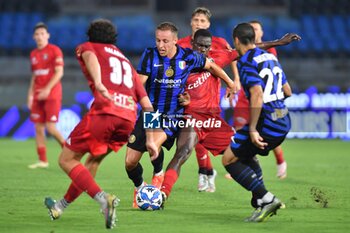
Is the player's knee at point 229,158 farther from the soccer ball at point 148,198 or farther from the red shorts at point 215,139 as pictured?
the red shorts at point 215,139

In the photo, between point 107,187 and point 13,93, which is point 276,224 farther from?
point 13,93

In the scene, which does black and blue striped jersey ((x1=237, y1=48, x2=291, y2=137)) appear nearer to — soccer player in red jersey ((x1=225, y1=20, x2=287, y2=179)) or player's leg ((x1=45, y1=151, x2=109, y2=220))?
player's leg ((x1=45, y1=151, x2=109, y2=220))

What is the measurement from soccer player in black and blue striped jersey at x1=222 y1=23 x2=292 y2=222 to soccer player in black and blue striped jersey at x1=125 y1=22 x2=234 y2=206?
3.79 feet

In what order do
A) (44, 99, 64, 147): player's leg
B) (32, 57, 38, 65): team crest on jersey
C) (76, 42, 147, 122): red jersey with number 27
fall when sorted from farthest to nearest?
(32, 57, 38, 65): team crest on jersey → (44, 99, 64, 147): player's leg → (76, 42, 147, 122): red jersey with number 27

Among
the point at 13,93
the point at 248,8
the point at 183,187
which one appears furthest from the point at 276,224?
the point at 248,8

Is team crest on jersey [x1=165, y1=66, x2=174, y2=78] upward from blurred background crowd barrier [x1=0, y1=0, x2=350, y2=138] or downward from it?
upward

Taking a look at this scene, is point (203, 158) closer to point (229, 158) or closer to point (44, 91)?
point (229, 158)

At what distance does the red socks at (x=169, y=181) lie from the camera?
8.48 m

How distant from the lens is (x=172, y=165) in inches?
342

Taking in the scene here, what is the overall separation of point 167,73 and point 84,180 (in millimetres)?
1890

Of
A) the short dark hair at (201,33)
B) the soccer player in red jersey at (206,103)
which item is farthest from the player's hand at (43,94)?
the short dark hair at (201,33)

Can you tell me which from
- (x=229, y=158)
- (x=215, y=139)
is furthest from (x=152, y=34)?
(x=229, y=158)

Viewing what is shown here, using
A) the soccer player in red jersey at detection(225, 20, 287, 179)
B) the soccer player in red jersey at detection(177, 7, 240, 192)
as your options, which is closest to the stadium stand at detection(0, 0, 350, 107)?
the soccer player in red jersey at detection(225, 20, 287, 179)

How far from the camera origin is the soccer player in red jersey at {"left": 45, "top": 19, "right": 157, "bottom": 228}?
24.0ft
